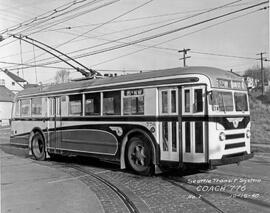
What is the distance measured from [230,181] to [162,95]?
8.77ft

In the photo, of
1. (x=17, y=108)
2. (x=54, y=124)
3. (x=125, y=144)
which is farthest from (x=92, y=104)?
(x=17, y=108)

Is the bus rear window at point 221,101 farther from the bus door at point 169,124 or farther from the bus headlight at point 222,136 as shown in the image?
the bus door at point 169,124

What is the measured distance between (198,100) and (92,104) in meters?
4.21

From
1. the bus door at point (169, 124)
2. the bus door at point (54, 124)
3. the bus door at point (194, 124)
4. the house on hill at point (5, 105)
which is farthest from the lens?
the house on hill at point (5, 105)

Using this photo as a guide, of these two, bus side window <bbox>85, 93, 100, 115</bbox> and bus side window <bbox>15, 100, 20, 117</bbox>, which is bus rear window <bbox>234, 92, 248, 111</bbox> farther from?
bus side window <bbox>15, 100, 20, 117</bbox>

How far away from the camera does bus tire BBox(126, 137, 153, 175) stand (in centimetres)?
1058

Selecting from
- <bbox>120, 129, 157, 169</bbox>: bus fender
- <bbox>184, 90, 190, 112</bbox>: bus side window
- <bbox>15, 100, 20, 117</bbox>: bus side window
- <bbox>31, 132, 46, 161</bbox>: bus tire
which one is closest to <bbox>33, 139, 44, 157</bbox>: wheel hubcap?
<bbox>31, 132, 46, 161</bbox>: bus tire

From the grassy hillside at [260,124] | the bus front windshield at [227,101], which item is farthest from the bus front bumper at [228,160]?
the grassy hillside at [260,124]

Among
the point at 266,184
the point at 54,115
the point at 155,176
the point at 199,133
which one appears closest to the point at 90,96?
the point at 54,115

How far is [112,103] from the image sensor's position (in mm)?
11828

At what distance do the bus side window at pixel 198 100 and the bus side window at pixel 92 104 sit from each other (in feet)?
12.4

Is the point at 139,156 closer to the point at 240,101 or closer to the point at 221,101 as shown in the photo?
the point at 221,101

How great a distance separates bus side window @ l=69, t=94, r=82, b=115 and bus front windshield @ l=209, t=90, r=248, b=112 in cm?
515

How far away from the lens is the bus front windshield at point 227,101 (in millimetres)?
9578
